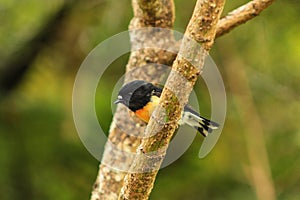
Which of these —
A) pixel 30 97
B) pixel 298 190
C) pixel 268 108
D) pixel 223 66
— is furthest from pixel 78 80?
pixel 298 190

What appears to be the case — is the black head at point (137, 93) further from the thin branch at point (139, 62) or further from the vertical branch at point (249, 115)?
the vertical branch at point (249, 115)

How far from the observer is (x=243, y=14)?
2.73 m

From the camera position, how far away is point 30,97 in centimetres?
483

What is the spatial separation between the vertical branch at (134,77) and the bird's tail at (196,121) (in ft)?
0.82

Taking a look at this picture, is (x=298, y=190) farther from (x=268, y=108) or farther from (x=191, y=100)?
(x=191, y=100)

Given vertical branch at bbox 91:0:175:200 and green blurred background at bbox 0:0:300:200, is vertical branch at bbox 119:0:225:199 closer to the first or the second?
vertical branch at bbox 91:0:175:200

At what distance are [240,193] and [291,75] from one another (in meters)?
0.97

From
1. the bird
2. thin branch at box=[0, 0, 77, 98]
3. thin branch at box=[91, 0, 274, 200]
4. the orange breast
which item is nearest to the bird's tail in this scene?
the bird

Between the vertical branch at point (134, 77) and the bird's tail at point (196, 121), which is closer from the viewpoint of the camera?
the bird's tail at point (196, 121)

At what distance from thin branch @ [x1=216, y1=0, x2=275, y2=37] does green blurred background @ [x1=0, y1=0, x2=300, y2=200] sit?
4.47ft

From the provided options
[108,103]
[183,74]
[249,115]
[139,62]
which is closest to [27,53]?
[108,103]

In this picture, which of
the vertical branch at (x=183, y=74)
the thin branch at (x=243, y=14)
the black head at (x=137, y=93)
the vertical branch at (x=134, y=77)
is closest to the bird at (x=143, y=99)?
the black head at (x=137, y=93)

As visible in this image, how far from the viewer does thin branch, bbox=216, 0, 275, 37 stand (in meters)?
2.64

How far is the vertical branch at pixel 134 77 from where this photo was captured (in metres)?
2.83
